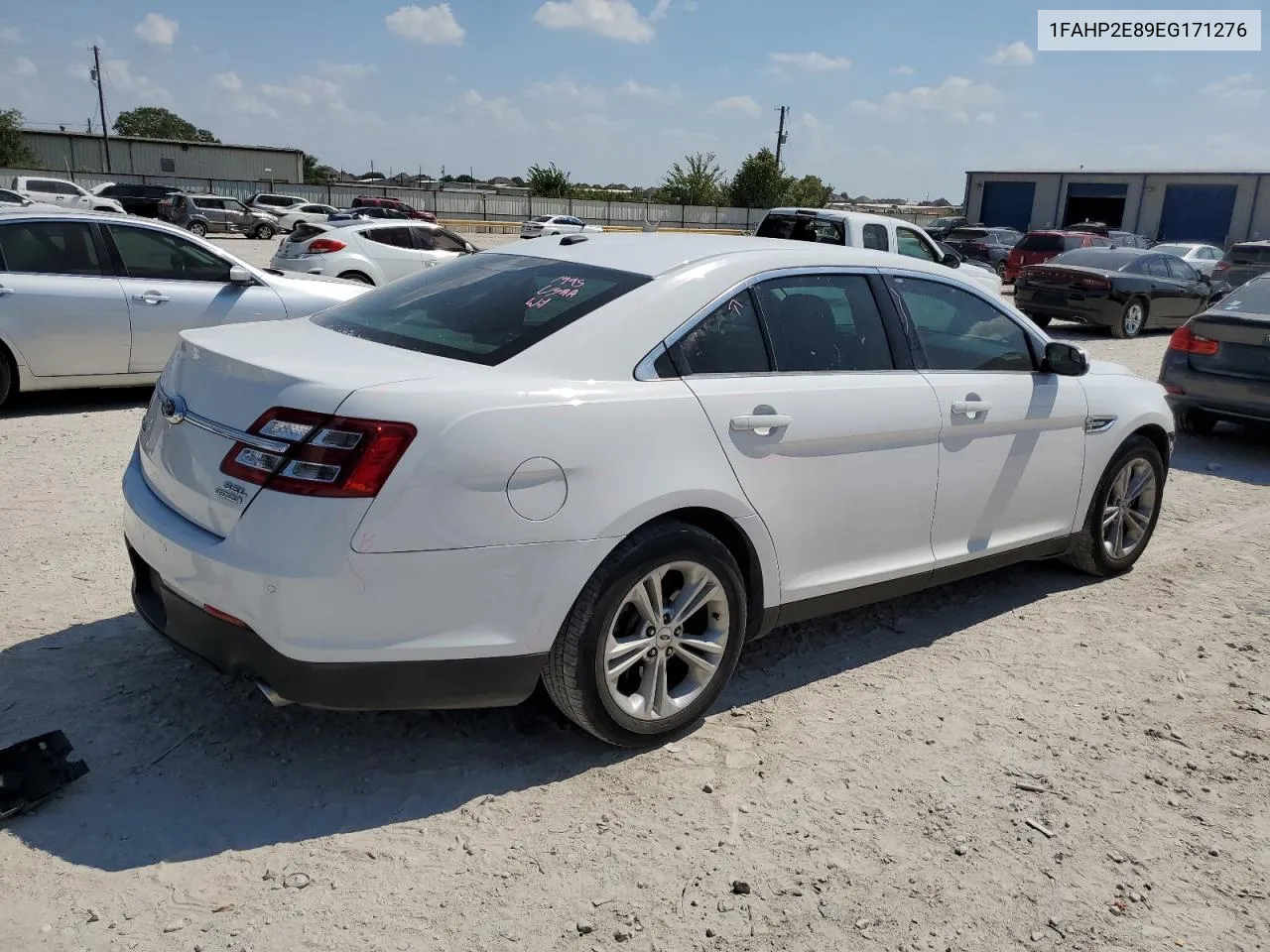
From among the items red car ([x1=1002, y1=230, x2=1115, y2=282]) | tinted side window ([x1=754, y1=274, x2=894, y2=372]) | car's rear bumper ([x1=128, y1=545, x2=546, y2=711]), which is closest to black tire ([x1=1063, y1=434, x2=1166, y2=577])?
tinted side window ([x1=754, y1=274, x2=894, y2=372])

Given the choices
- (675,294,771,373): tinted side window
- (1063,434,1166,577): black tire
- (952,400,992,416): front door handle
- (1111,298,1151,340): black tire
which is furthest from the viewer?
(1111,298,1151,340): black tire

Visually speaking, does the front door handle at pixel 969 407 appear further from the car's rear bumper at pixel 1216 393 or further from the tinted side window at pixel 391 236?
the tinted side window at pixel 391 236

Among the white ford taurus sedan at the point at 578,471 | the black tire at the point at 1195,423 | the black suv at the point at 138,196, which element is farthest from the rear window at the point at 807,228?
the black suv at the point at 138,196

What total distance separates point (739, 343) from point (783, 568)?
797mm

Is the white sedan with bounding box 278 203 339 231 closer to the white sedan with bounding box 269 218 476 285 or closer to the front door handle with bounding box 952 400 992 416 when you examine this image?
the white sedan with bounding box 269 218 476 285

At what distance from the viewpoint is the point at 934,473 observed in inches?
162

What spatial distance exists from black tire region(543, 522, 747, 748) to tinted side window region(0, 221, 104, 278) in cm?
639

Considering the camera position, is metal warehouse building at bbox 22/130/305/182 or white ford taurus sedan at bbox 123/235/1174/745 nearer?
white ford taurus sedan at bbox 123/235/1174/745

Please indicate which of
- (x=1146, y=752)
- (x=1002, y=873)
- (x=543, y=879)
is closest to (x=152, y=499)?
(x=543, y=879)

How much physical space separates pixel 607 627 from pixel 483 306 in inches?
47.8

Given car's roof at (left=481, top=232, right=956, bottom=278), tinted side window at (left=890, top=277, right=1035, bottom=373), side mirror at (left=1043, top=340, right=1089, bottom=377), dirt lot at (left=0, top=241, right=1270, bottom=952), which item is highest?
car's roof at (left=481, top=232, right=956, bottom=278)

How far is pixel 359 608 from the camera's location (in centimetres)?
283

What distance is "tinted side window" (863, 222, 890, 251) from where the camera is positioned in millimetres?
13312

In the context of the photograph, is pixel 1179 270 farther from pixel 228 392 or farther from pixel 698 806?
pixel 228 392
